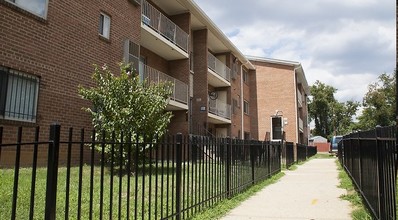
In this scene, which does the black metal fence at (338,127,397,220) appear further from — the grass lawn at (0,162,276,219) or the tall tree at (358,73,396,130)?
the tall tree at (358,73,396,130)

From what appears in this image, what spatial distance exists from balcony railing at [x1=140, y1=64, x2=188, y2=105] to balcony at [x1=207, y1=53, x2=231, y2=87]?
4.50 meters

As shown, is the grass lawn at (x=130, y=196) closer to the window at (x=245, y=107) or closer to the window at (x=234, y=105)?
the window at (x=234, y=105)

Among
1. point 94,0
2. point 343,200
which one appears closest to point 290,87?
point 94,0

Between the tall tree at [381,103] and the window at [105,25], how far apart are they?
5015 centimetres

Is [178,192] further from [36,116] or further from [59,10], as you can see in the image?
[59,10]

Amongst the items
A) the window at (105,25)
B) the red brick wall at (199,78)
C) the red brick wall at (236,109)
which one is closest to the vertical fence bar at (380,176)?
the window at (105,25)

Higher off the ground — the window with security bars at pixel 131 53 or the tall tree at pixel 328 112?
the tall tree at pixel 328 112

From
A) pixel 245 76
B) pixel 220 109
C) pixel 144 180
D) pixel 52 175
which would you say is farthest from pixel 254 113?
pixel 52 175

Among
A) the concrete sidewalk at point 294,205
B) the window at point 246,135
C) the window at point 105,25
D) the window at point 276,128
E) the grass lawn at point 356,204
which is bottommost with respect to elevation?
the concrete sidewalk at point 294,205

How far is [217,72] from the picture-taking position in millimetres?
26047

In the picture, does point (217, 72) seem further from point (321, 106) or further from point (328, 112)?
point (328, 112)

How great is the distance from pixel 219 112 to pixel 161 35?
9521mm

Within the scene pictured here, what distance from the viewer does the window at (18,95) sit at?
9.59 m

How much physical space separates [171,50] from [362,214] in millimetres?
14458
